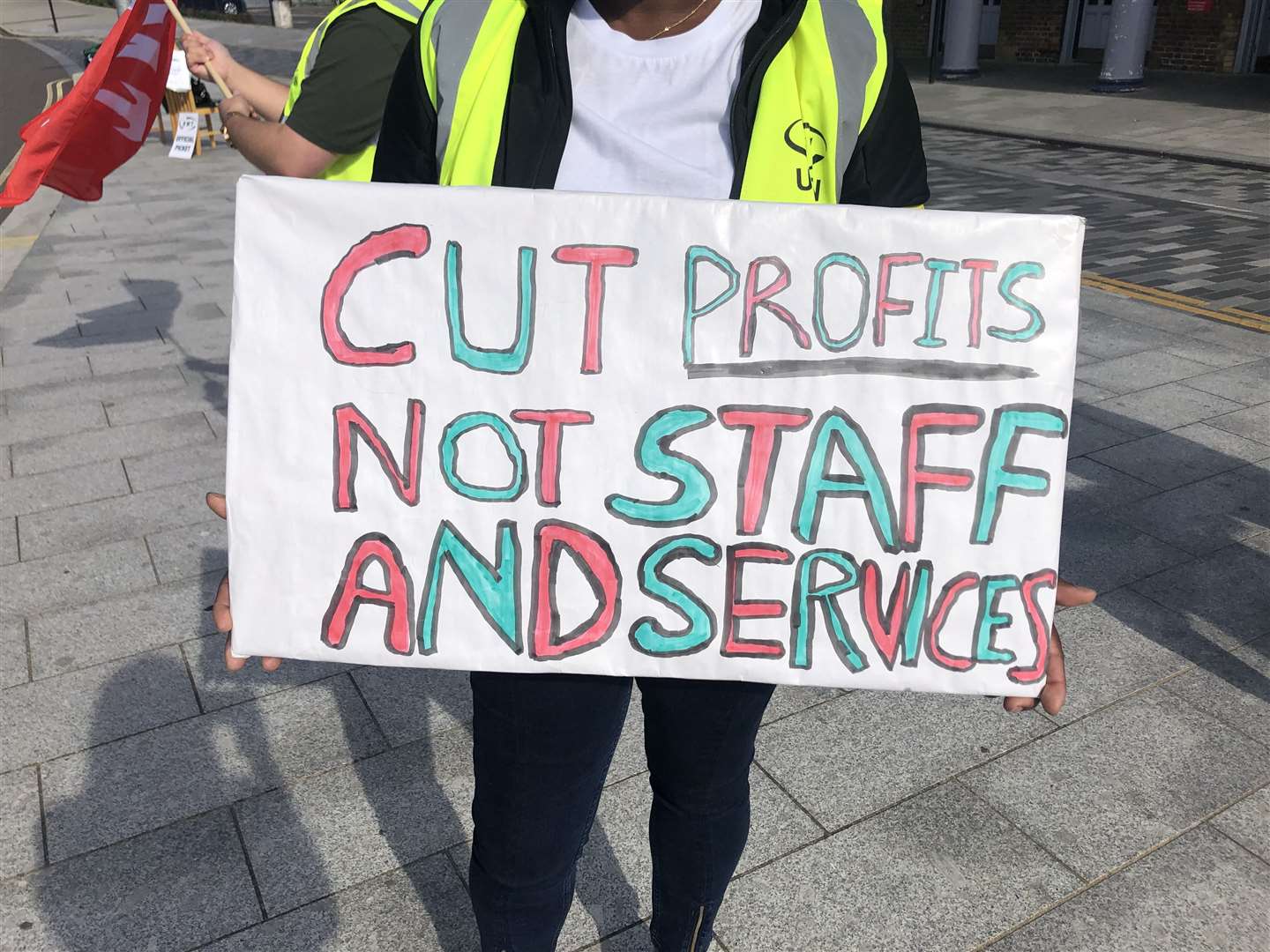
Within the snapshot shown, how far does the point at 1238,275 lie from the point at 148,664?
23.4 ft

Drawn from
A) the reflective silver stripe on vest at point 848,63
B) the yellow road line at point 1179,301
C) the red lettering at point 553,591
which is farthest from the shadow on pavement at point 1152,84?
the red lettering at point 553,591

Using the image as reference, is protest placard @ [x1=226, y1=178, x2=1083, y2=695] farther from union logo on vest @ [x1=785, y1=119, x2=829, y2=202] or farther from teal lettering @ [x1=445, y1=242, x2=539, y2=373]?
union logo on vest @ [x1=785, y1=119, x2=829, y2=202]

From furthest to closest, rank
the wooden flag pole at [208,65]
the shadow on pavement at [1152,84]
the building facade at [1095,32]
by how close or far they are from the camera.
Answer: the building facade at [1095,32]
the shadow on pavement at [1152,84]
the wooden flag pole at [208,65]

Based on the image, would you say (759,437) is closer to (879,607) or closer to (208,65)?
(879,607)

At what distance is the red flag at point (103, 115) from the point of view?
3100 millimetres

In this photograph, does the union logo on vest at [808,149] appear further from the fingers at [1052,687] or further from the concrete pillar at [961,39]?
the concrete pillar at [961,39]

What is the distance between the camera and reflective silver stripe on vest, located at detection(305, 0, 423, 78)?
245 cm

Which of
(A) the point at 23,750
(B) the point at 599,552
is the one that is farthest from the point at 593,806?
(A) the point at 23,750

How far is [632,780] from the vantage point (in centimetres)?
273

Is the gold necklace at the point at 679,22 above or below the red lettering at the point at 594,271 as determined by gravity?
above

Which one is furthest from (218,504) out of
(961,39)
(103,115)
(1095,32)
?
(1095,32)

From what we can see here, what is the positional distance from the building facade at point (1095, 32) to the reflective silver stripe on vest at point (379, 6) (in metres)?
14.4

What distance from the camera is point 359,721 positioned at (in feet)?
9.67

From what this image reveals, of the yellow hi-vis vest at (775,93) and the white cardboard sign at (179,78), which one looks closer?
the yellow hi-vis vest at (775,93)
